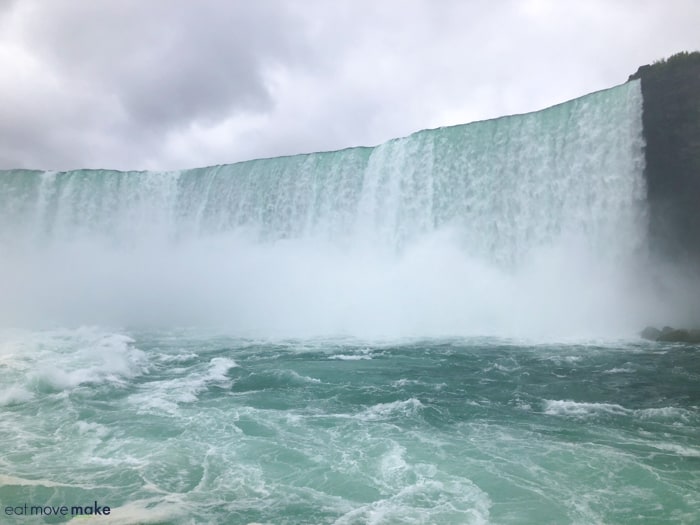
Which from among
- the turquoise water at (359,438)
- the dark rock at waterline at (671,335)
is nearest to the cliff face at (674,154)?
the dark rock at waterline at (671,335)

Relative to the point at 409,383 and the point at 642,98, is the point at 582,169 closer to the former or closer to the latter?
the point at 642,98

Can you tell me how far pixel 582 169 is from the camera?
22328mm

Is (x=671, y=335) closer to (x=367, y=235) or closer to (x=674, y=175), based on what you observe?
(x=674, y=175)

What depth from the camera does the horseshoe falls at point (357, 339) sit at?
7.07m

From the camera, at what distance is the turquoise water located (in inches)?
259

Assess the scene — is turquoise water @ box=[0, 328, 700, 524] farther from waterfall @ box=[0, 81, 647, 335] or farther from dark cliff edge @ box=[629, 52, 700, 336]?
waterfall @ box=[0, 81, 647, 335]

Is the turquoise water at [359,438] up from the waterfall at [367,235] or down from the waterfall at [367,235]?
down

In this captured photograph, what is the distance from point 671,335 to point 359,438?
15061mm

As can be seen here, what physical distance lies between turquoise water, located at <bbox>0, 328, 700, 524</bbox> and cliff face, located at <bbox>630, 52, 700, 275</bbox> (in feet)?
20.4

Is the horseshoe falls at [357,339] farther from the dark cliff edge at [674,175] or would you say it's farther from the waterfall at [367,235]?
the dark cliff edge at [674,175]

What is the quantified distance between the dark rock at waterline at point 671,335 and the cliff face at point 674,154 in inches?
127

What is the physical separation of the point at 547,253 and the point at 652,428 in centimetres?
1475

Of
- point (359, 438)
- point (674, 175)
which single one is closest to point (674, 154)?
point (674, 175)

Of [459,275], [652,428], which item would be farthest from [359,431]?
[459,275]
